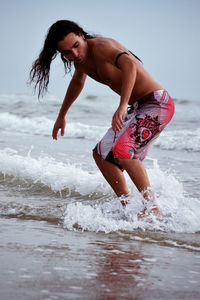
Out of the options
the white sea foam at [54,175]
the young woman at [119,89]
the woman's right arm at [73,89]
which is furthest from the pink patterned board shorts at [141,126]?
the white sea foam at [54,175]

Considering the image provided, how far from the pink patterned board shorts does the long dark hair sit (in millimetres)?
662

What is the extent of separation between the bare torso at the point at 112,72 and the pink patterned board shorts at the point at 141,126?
0.06 m

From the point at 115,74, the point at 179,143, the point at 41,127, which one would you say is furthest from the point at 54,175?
the point at 41,127

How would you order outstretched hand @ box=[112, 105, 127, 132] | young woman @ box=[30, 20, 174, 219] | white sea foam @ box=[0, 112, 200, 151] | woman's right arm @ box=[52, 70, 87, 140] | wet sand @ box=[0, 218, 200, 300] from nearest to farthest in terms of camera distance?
wet sand @ box=[0, 218, 200, 300]
outstretched hand @ box=[112, 105, 127, 132]
young woman @ box=[30, 20, 174, 219]
woman's right arm @ box=[52, 70, 87, 140]
white sea foam @ box=[0, 112, 200, 151]

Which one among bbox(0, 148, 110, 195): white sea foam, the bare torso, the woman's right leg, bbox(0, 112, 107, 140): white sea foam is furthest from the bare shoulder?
bbox(0, 112, 107, 140): white sea foam

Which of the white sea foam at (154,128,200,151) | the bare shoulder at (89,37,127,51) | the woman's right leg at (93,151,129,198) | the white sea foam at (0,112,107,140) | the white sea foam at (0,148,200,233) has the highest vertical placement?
the bare shoulder at (89,37,127,51)

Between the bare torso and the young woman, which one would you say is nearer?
the young woman

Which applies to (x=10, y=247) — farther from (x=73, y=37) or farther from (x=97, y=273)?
(x=73, y=37)

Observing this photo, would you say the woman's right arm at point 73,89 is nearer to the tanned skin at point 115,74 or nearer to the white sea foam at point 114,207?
the tanned skin at point 115,74

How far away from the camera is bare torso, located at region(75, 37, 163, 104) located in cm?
323

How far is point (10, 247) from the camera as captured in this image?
2578 mm

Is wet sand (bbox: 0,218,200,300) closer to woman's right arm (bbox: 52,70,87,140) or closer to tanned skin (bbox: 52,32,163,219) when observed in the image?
tanned skin (bbox: 52,32,163,219)

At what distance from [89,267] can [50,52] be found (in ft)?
5.50

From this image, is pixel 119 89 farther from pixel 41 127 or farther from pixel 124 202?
pixel 41 127
